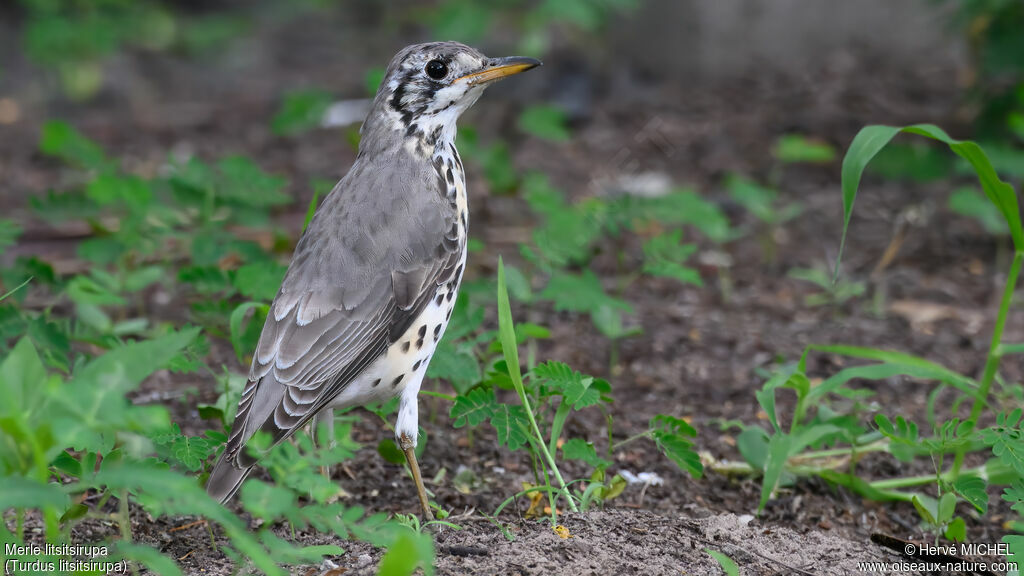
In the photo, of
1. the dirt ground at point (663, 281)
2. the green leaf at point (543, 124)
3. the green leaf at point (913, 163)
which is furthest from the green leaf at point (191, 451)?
the green leaf at point (913, 163)

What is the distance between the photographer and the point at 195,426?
4680 mm

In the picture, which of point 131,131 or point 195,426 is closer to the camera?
point 195,426

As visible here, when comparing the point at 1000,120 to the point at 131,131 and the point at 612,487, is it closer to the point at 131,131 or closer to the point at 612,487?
the point at 612,487

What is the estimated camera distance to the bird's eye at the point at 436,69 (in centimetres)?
442

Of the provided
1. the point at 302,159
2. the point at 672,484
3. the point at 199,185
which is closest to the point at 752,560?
the point at 672,484

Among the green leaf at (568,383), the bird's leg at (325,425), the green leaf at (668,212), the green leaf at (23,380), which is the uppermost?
the green leaf at (23,380)

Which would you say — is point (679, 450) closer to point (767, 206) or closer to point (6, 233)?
point (6, 233)

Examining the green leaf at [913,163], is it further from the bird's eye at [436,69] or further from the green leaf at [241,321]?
the green leaf at [241,321]

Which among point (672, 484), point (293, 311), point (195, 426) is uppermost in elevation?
point (293, 311)

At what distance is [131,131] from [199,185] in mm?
4154

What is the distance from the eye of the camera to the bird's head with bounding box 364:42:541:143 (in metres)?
4.41

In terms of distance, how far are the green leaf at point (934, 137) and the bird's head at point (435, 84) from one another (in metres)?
1.29

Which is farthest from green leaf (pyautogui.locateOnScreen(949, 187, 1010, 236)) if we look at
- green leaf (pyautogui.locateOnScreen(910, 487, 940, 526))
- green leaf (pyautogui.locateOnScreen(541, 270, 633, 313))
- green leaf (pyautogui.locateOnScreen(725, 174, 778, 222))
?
green leaf (pyautogui.locateOnScreen(910, 487, 940, 526))

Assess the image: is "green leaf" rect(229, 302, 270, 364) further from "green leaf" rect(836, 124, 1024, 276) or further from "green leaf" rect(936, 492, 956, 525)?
"green leaf" rect(936, 492, 956, 525)
